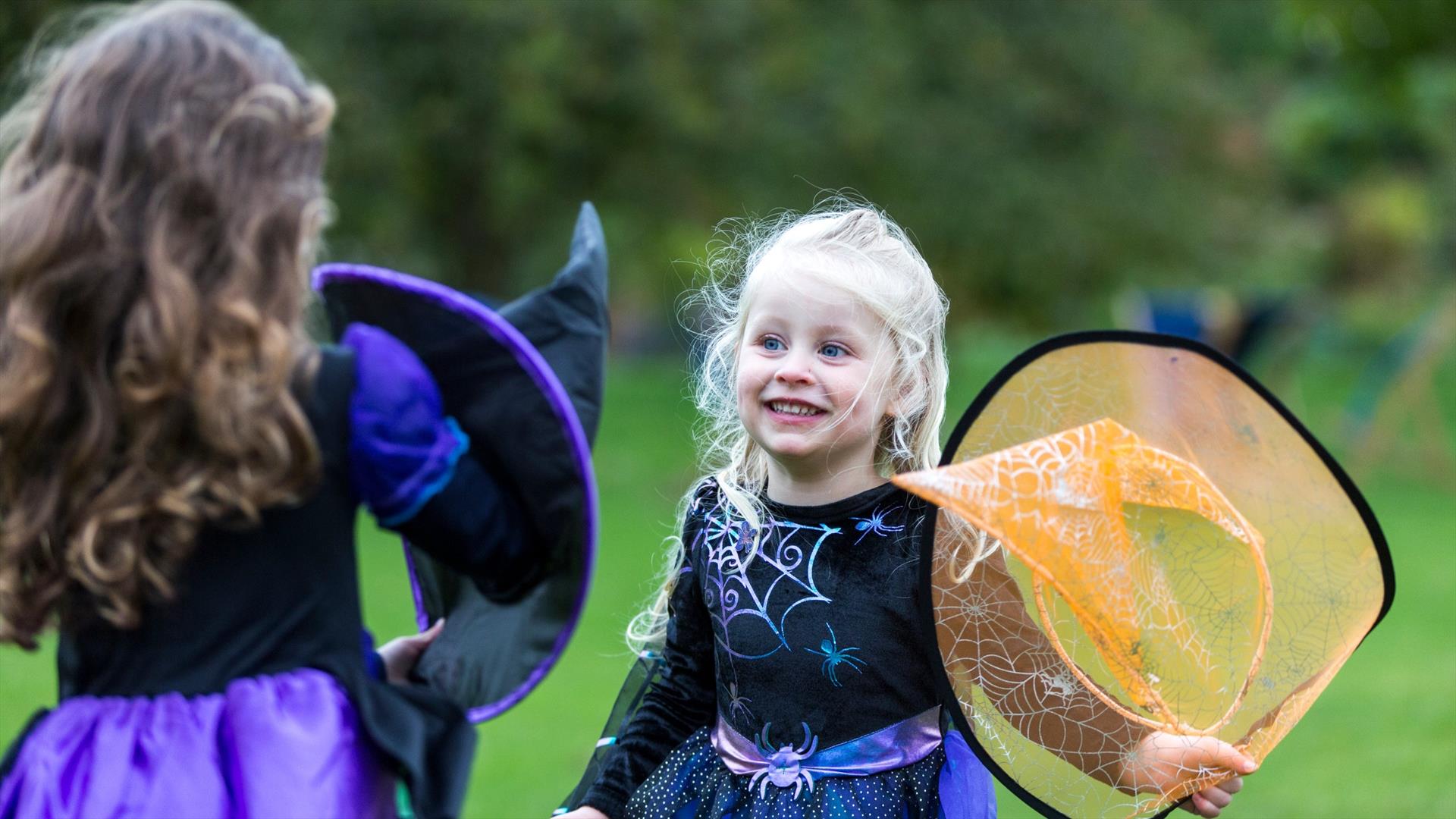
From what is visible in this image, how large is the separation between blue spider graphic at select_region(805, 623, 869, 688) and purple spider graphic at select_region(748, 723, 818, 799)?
3.8 inches

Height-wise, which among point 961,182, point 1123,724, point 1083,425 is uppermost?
point 1083,425

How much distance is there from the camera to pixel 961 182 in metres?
17.9

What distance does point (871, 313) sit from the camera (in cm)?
273

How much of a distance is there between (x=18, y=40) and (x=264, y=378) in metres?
7.50

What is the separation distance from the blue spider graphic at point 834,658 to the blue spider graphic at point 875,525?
0.18 meters

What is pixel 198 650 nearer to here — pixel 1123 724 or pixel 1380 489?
pixel 1123 724

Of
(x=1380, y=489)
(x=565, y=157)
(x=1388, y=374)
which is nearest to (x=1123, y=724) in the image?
(x=565, y=157)

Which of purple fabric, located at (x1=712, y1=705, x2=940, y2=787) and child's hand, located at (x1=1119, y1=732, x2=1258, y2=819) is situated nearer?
child's hand, located at (x1=1119, y1=732, x2=1258, y2=819)

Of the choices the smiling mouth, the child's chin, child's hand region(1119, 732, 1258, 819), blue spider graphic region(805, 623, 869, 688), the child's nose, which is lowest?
child's hand region(1119, 732, 1258, 819)

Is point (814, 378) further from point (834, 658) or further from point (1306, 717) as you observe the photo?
point (1306, 717)

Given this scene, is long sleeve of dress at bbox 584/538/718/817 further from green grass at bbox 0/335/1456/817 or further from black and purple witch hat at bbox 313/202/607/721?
black and purple witch hat at bbox 313/202/607/721

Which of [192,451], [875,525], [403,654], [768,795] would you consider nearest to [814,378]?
[875,525]

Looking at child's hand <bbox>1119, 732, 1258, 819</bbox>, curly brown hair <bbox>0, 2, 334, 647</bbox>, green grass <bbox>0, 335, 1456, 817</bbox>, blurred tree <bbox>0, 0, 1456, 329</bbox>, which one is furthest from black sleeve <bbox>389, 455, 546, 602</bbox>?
blurred tree <bbox>0, 0, 1456, 329</bbox>

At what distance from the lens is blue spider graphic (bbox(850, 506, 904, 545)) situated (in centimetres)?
271
